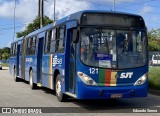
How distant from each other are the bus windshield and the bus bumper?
64 centimetres

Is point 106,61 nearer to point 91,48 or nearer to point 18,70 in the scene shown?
point 91,48

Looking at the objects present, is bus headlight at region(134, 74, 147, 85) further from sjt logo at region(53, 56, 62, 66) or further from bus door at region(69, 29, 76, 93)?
sjt logo at region(53, 56, 62, 66)

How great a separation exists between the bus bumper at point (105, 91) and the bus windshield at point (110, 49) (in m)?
0.64

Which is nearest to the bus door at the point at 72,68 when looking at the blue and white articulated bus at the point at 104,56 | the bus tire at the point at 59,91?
the blue and white articulated bus at the point at 104,56

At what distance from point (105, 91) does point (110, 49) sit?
4.12 feet

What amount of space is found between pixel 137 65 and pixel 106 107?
1679 mm

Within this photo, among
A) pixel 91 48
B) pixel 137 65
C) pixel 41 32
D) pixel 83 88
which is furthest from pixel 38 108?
pixel 41 32

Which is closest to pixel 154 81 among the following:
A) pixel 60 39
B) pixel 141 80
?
pixel 60 39

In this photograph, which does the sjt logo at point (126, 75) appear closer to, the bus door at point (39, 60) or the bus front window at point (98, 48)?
the bus front window at point (98, 48)

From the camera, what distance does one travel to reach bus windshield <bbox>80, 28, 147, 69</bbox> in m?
11.1

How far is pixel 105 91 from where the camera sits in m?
10.9

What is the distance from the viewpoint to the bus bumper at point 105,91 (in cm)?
1082

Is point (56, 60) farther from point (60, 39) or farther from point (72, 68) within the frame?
point (72, 68)

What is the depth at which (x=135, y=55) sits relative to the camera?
449 inches
